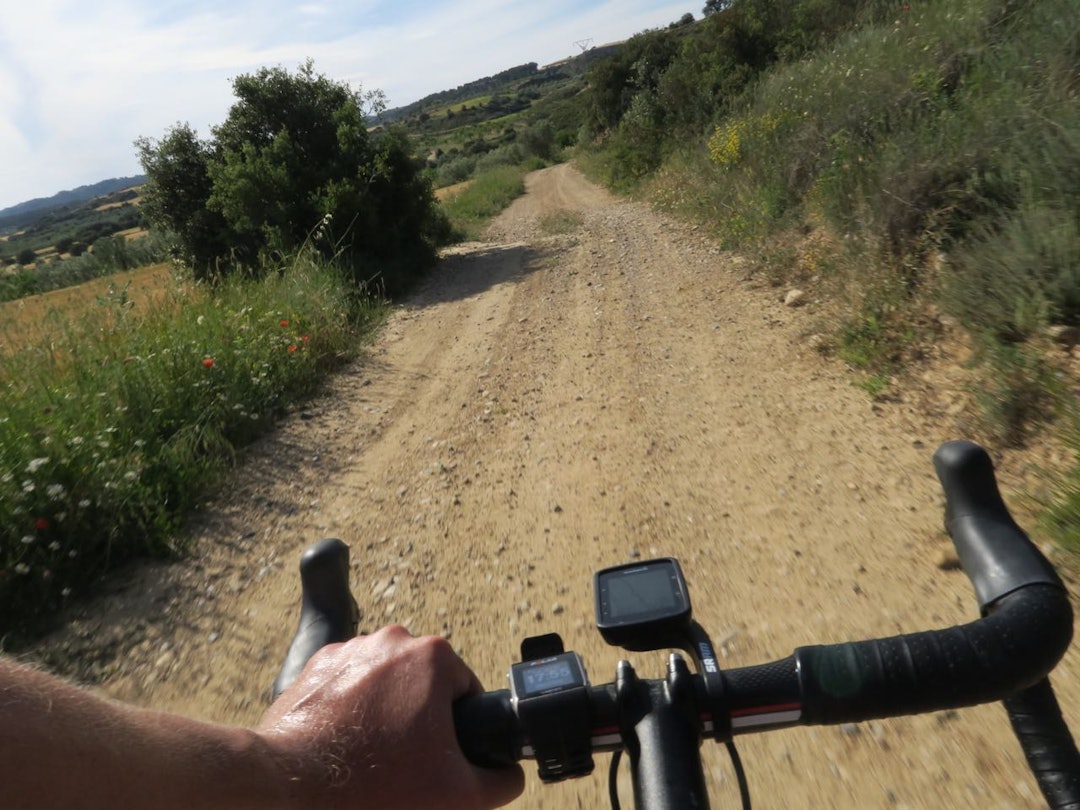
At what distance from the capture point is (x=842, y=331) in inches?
195

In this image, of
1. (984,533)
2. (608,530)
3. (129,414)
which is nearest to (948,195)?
(608,530)

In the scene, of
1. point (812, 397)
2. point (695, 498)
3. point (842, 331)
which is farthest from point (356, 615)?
point (842, 331)

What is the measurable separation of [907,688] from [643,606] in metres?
0.42

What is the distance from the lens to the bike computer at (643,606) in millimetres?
1203

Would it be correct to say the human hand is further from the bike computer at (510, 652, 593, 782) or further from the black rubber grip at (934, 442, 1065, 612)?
the black rubber grip at (934, 442, 1065, 612)

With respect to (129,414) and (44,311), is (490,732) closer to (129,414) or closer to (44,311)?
(129,414)

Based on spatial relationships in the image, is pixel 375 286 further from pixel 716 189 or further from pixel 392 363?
pixel 716 189

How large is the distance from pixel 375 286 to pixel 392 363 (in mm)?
3705

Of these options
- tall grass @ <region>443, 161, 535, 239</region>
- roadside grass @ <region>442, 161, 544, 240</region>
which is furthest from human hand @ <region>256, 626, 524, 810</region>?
tall grass @ <region>443, 161, 535, 239</region>

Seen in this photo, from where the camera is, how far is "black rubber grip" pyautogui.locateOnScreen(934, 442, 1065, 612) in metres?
1.13

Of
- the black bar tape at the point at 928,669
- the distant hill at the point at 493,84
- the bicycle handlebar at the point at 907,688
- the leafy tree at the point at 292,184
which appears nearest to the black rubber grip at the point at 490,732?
the bicycle handlebar at the point at 907,688

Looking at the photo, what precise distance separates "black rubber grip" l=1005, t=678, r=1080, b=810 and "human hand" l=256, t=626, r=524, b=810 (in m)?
0.77

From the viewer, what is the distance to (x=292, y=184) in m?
10.7

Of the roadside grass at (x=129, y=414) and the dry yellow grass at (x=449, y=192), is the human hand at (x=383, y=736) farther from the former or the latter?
the dry yellow grass at (x=449, y=192)
